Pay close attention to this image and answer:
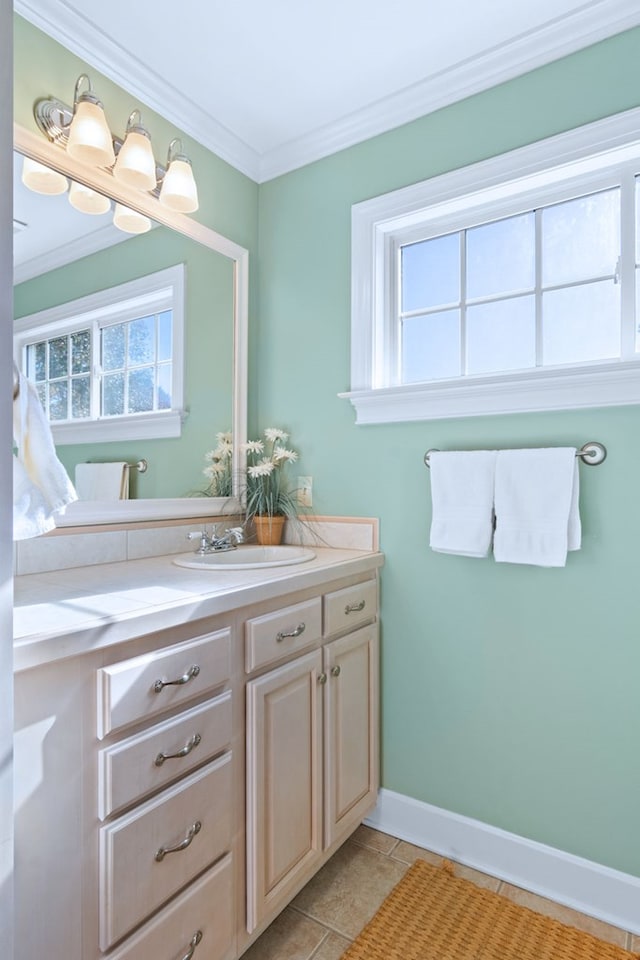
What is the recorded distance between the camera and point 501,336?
5.82ft

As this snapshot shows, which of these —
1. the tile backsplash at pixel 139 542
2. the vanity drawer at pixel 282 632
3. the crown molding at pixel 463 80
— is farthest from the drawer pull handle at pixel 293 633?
the crown molding at pixel 463 80

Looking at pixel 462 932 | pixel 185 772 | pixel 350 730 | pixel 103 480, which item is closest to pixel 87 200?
pixel 103 480

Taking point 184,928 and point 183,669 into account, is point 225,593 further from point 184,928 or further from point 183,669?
point 184,928

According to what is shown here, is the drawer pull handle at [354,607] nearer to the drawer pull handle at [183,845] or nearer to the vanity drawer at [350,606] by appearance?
the vanity drawer at [350,606]

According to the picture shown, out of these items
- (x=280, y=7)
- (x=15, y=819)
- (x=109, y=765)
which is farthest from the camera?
(x=280, y=7)

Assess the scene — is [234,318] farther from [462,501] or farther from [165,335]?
[462,501]

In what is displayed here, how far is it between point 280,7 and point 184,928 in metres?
2.32

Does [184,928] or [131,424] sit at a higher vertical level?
[131,424]

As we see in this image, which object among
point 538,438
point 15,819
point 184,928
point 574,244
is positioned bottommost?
point 184,928

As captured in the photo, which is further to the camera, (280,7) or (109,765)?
(280,7)

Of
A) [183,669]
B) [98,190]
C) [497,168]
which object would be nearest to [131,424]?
[98,190]

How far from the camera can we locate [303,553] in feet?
5.98

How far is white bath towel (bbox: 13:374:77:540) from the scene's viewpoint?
0.94 metres

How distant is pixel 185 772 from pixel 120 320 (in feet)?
4.28
